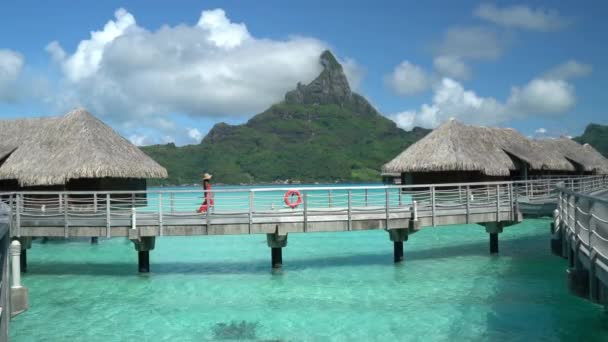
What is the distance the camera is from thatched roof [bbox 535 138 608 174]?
32.0 metres

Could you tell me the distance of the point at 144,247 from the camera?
1669 cm

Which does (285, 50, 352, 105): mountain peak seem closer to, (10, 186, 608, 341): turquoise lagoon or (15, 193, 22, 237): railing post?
(10, 186, 608, 341): turquoise lagoon

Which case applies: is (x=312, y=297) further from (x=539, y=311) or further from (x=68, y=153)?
(x=68, y=153)

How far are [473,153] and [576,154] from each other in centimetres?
1297

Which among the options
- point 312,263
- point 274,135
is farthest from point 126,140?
point 274,135

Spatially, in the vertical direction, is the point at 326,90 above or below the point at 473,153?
above

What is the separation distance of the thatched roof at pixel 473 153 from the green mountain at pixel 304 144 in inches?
3431

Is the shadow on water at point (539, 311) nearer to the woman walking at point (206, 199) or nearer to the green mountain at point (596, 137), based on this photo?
the woman walking at point (206, 199)

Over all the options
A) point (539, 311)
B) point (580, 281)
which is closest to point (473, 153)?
point (539, 311)

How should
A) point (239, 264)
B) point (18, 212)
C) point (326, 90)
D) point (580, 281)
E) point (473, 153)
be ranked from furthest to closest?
point (326, 90) < point (473, 153) < point (239, 264) < point (18, 212) < point (580, 281)

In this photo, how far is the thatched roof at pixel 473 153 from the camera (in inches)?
957

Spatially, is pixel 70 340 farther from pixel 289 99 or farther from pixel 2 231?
pixel 289 99

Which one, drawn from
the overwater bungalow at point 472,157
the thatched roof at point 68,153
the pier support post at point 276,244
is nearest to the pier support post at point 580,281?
the pier support post at point 276,244

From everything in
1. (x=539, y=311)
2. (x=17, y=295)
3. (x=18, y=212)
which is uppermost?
(x=18, y=212)
